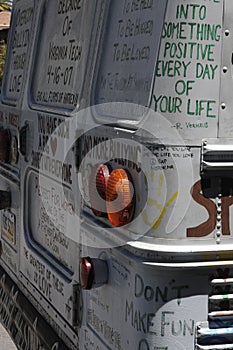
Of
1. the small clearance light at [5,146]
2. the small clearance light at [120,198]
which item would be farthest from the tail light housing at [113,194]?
the small clearance light at [5,146]

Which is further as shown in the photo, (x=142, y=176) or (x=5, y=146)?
(x=5, y=146)

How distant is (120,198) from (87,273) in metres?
0.41

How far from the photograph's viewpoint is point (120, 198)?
2.74 meters

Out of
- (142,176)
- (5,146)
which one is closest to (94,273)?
(142,176)

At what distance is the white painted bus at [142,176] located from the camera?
2582 mm

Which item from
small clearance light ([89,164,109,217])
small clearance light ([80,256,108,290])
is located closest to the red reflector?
small clearance light ([80,256,108,290])

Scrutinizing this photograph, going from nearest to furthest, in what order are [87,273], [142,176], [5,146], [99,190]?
1. [142,176]
2. [99,190]
3. [87,273]
4. [5,146]

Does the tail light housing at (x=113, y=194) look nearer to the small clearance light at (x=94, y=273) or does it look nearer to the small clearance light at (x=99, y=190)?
the small clearance light at (x=99, y=190)

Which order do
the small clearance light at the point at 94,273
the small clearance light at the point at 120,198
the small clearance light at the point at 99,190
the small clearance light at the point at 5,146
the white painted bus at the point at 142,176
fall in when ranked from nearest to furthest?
the white painted bus at the point at 142,176 < the small clearance light at the point at 120,198 < the small clearance light at the point at 99,190 < the small clearance light at the point at 94,273 < the small clearance light at the point at 5,146

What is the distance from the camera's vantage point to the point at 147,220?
2.63 m

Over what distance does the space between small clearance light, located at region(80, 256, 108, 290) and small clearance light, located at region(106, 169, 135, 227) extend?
26 cm

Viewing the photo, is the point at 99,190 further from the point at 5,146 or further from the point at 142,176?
the point at 5,146

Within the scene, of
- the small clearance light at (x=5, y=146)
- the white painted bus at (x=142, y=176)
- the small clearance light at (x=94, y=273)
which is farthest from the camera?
the small clearance light at (x=5, y=146)

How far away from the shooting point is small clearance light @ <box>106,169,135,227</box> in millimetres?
2713
